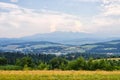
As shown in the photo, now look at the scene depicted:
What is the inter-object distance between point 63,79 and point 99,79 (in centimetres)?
258

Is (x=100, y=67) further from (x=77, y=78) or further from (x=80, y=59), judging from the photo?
(x=77, y=78)

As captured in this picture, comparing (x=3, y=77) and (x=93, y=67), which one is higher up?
(x=3, y=77)

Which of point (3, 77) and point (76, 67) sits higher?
point (3, 77)

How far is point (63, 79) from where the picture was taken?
23.2 m

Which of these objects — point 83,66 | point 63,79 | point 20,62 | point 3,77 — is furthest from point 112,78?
point 20,62

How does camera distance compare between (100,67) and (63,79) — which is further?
(100,67)

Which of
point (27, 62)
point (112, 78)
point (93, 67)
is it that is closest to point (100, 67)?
point (93, 67)

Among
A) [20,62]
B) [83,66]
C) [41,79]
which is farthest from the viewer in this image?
[20,62]

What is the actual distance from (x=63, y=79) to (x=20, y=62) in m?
42.4

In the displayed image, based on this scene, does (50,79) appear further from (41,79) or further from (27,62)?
(27,62)

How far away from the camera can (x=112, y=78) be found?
2420cm

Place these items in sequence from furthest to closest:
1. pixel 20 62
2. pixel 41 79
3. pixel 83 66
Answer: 1. pixel 20 62
2. pixel 83 66
3. pixel 41 79

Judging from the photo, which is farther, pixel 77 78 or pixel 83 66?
pixel 83 66

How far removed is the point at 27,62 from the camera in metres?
66.4
